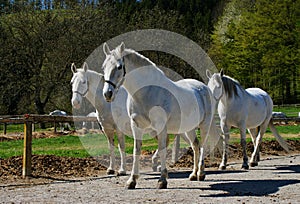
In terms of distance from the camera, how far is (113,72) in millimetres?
6516

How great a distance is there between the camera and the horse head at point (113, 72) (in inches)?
250

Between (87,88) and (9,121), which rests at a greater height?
(87,88)

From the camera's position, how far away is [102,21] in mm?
30453

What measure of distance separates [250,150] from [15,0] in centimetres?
2465

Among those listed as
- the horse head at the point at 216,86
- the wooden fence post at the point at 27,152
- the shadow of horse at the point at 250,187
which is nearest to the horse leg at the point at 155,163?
the horse head at the point at 216,86

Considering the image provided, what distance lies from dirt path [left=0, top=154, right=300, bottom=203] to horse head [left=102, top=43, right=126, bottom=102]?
1.49 meters

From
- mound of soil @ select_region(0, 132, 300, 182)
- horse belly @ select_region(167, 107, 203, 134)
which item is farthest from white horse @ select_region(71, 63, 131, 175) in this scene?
horse belly @ select_region(167, 107, 203, 134)

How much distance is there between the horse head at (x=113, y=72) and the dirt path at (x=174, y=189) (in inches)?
58.6

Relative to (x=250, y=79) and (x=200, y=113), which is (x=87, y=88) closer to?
(x=200, y=113)

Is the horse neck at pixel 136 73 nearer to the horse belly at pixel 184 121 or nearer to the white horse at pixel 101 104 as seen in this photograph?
the horse belly at pixel 184 121

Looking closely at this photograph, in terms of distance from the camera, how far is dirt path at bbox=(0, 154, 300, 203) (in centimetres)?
611

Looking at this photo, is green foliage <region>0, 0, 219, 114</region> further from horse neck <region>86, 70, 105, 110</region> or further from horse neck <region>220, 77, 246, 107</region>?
horse neck <region>86, 70, 105, 110</region>

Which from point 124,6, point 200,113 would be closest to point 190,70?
point 200,113

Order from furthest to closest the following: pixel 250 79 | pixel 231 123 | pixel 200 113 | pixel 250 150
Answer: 1. pixel 250 79
2. pixel 250 150
3. pixel 231 123
4. pixel 200 113
